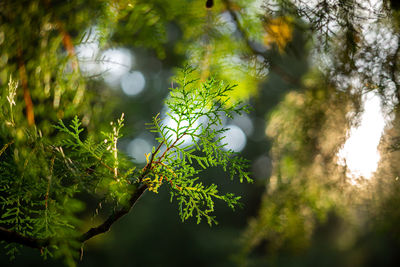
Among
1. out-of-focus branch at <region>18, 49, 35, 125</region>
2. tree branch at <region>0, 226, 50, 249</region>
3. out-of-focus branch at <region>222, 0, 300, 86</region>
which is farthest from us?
out-of-focus branch at <region>222, 0, 300, 86</region>

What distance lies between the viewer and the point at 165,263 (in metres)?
7.55

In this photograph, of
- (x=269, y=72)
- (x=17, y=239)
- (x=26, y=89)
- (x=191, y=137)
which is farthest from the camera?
(x=269, y=72)

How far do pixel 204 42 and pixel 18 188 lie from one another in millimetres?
592

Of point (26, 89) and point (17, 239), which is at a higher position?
point (26, 89)

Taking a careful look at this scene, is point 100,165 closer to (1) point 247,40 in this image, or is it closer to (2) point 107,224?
(2) point 107,224

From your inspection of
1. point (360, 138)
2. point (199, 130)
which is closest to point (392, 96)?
point (360, 138)

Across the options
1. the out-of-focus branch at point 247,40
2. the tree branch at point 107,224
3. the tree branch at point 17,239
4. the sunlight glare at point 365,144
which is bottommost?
the tree branch at point 17,239

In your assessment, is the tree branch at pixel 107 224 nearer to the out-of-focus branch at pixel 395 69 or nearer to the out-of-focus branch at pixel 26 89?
the out-of-focus branch at pixel 26 89

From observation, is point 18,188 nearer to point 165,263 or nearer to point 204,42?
point 204,42

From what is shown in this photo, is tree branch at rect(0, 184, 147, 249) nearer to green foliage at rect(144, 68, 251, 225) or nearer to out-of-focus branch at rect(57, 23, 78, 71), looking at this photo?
green foliage at rect(144, 68, 251, 225)

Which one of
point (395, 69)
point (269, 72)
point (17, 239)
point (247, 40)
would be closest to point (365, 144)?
point (395, 69)

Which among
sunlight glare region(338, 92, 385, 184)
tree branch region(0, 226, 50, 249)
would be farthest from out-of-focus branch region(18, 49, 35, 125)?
sunlight glare region(338, 92, 385, 184)

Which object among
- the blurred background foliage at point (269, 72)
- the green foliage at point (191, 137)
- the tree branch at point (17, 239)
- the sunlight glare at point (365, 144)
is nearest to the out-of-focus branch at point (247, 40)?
the blurred background foliage at point (269, 72)

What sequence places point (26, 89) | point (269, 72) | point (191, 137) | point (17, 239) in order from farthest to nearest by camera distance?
1. point (269, 72)
2. point (26, 89)
3. point (191, 137)
4. point (17, 239)
